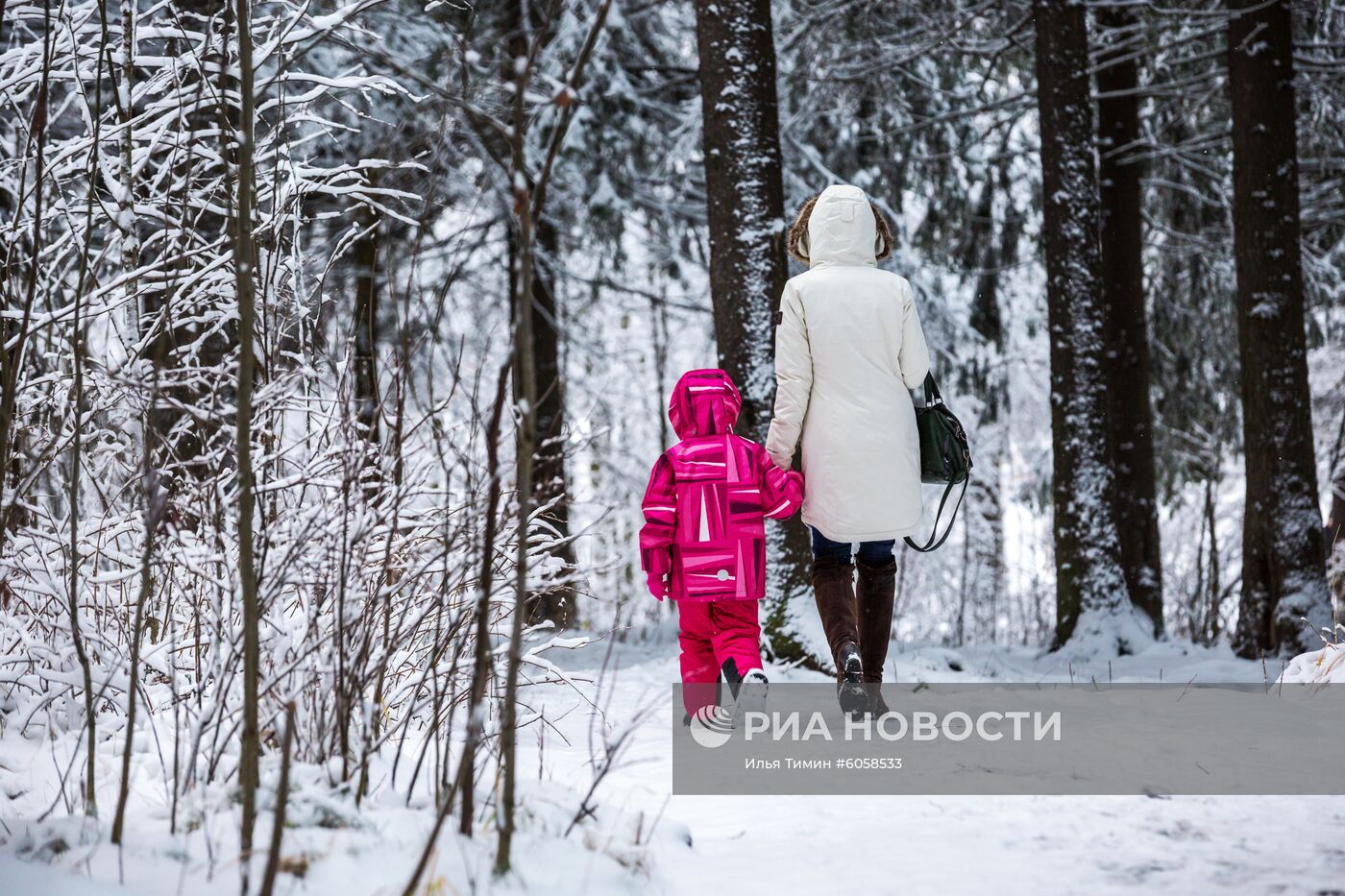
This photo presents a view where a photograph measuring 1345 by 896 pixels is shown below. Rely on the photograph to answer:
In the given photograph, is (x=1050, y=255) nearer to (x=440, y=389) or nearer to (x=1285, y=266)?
(x=1285, y=266)

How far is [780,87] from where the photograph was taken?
9.22 meters

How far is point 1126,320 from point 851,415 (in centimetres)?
564

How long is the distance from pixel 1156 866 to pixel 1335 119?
8.21m

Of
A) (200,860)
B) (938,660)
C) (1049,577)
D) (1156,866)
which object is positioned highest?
(200,860)

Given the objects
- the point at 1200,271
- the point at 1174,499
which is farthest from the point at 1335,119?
the point at 1174,499

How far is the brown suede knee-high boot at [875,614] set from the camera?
3605mm

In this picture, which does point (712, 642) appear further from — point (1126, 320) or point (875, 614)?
point (1126, 320)

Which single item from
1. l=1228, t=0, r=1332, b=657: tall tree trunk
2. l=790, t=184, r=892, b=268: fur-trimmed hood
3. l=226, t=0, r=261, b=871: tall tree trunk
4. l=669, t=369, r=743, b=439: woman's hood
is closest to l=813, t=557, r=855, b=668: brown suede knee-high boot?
l=669, t=369, r=743, b=439: woman's hood

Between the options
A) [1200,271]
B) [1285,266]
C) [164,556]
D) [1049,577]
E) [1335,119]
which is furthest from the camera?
[1049,577]

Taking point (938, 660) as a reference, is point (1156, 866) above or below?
Result: above

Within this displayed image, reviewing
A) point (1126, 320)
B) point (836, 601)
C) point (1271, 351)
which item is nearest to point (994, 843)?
point (836, 601)

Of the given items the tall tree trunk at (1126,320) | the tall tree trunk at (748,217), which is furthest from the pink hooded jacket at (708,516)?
the tall tree trunk at (1126,320)

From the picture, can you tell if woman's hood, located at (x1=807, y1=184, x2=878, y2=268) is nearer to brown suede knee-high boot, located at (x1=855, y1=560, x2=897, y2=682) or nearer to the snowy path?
brown suede knee-high boot, located at (x1=855, y1=560, x2=897, y2=682)

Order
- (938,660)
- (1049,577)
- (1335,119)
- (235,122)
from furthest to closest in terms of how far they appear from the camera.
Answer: (1049,577) → (1335,119) → (938,660) → (235,122)
